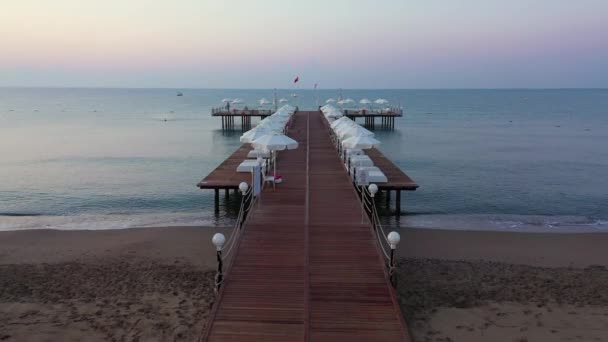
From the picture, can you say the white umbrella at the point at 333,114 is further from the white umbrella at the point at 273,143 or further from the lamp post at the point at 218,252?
the lamp post at the point at 218,252

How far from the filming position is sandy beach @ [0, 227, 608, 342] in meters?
9.75

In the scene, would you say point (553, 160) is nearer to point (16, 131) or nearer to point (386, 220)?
point (386, 220)

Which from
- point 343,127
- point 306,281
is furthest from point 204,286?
point 343,127

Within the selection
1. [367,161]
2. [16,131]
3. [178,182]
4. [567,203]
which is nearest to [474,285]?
[367,161]

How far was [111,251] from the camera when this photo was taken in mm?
15172

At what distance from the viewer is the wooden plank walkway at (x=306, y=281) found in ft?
25.7

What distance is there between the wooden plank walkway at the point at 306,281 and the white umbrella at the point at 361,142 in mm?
4275

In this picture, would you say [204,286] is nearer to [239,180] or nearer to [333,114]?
[239,180]

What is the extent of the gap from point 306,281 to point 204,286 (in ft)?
12.1

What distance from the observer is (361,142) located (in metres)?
18.6

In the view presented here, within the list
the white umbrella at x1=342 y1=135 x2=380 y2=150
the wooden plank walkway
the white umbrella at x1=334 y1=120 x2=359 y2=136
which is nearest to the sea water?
the white umbrella at x1=342 y1=135 x2=380 y2=150

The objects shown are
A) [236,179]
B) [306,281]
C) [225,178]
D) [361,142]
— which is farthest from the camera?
[225,178]

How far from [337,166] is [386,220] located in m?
3.14

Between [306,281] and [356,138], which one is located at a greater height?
[356,138]
